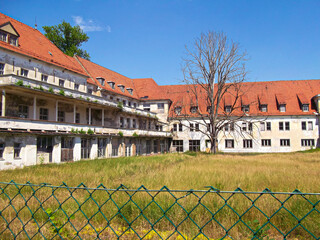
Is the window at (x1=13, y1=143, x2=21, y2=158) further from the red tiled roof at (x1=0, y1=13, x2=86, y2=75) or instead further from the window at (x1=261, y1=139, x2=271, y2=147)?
the window at (x1=261, y1=139, x2=271, y2=147)

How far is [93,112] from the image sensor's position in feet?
114

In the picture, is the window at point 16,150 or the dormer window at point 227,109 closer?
the window at point 16,150

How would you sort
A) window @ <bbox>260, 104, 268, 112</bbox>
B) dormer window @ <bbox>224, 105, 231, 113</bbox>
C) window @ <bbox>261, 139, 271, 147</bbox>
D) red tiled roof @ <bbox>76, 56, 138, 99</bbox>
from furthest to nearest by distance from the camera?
dormer window @ <bbox>224, 105, 231, 113</bbox> < window @ <bbox>260, 104, 268, 112</bbox> < window @ <bbox>261, 139, 271, 147</bbox> < red tiled roof @ <bbox>76, 56, 138, 99</bbox>

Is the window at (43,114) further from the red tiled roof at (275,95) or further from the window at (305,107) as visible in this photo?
the window at (305,107)

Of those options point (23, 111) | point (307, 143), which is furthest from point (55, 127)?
point (307, 143)

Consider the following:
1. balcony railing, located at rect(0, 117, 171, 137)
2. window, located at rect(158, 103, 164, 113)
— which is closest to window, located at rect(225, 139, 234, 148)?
window, located at rect(158, 103, 164, 113)

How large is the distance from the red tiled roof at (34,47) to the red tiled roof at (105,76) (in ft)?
17.2

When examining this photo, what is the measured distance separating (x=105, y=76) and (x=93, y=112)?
8470 mm

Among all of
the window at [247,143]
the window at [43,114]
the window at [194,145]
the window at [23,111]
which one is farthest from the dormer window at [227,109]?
the window at [23,111]

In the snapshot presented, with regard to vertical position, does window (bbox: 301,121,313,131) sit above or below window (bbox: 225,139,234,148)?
above

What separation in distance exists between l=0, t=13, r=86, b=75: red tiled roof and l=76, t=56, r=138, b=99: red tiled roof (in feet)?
17.2

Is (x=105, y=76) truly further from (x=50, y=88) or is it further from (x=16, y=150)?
(x=16, y=150)

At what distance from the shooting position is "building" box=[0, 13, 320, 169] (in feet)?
73.1

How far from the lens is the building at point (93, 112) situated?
22281 mm
